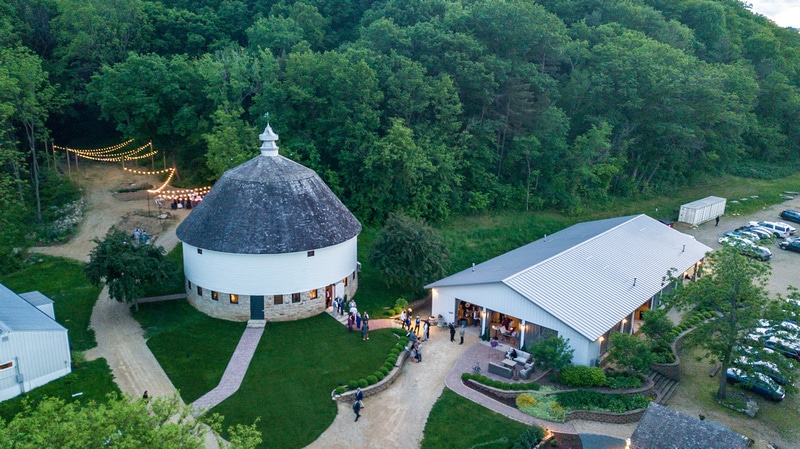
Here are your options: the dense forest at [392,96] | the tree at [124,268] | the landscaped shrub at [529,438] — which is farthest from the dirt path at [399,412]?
the dense forest at [392,96]

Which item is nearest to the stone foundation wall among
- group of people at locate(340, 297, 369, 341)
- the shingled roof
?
group of people at locate(340, 297, 369, 341)

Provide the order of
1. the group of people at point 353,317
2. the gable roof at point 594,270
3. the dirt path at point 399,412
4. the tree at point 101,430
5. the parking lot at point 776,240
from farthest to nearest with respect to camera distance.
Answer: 1. the parking lot at point 776,240
2. the group of people at point 353,317
3. the gable roof at point 594,270
4. the dirt path at point 399,412
5. the tree at point 101,430

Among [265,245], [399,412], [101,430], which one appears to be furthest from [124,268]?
[101,430]

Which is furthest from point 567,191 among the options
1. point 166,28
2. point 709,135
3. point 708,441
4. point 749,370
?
point 166,28

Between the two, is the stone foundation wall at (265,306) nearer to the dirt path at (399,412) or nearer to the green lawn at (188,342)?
the green lawn at (188,342)

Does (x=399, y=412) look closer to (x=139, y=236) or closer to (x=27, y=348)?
(x=27, y=348)


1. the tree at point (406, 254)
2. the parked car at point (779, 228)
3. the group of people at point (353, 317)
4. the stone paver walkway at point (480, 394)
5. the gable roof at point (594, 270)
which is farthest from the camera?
the parked car at point (779, 228)
